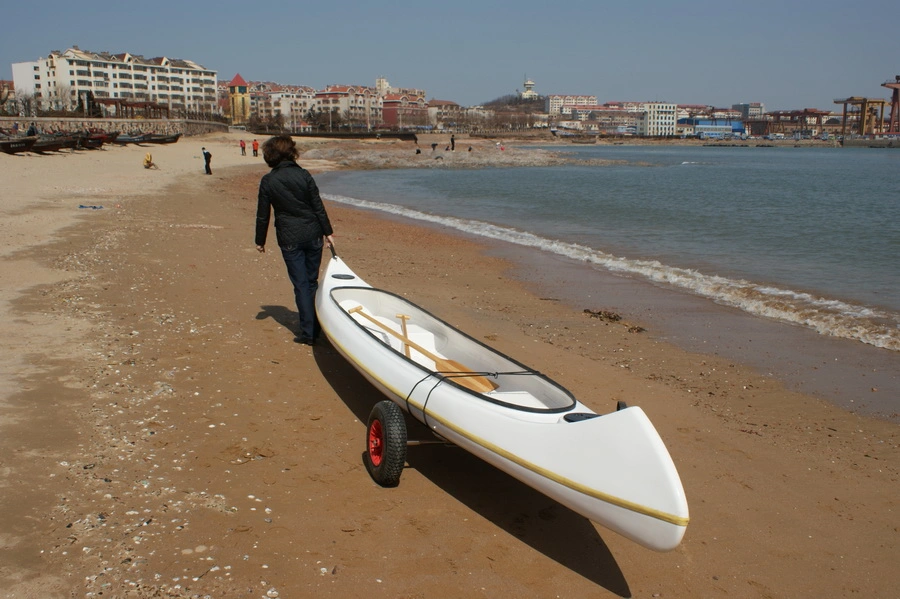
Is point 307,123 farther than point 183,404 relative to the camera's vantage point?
Yes

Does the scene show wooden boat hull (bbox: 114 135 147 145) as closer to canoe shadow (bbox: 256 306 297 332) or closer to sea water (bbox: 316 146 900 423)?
sea water (bbox: 316 146 900 423)

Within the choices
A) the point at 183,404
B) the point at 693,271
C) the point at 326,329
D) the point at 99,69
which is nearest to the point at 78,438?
the point at 183,404

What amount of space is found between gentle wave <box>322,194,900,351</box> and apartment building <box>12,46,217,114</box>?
116m

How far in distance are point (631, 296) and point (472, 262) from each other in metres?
3.70

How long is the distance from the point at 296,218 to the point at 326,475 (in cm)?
288

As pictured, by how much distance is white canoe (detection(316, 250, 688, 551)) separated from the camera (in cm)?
343

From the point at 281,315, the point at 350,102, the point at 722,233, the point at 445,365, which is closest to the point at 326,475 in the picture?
the point at 445,365

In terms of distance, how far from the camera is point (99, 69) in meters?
133

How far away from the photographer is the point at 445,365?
546 centimetres

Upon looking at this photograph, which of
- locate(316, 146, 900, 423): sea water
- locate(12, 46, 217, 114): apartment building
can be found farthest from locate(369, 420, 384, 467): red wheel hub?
locate(12, 46, 217, 114): apartment building

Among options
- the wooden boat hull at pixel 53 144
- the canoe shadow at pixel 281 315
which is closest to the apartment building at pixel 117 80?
the wooden boat hull at pixel 53 144

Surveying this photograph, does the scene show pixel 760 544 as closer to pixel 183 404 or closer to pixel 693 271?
pixel 183 404

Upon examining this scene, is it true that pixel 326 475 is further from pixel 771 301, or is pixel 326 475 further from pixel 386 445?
pixel 771 301

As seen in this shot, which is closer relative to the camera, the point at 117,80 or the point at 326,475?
the point at 326,475
